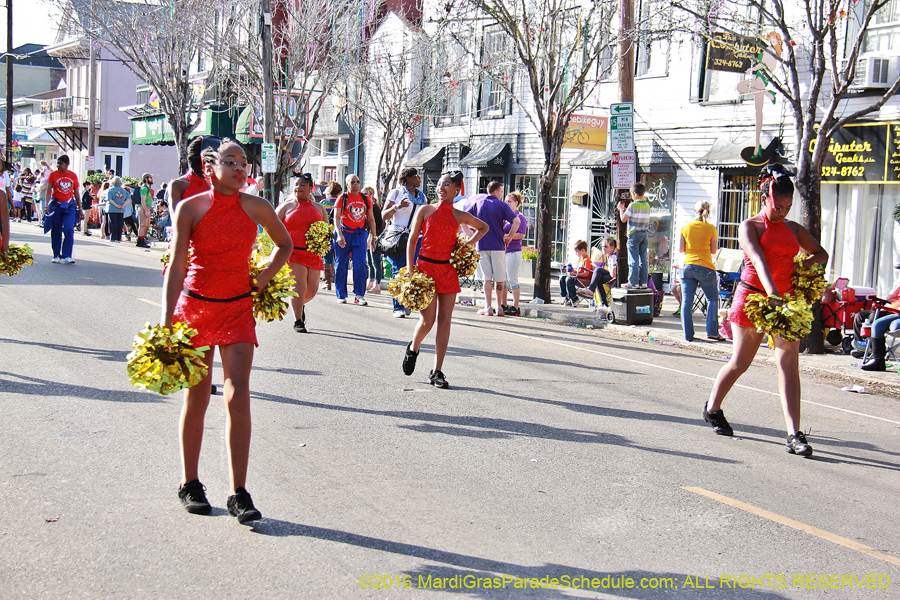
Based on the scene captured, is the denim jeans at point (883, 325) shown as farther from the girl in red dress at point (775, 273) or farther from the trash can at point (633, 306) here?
the girl in red dress at point (775, 273)

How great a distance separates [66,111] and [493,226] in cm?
4809

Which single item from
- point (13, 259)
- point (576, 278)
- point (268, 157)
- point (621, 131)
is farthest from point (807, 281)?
point (268, 157)

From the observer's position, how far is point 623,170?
15.3 meters

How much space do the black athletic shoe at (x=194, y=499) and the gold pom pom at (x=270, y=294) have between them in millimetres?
951

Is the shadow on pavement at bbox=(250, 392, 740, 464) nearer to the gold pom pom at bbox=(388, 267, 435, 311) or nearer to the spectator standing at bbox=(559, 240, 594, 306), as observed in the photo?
the gold pom pom at bbox=(388, 267, 435, 311)

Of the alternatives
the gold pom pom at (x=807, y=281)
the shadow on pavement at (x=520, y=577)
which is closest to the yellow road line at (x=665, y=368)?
the gold pom pom at (x=807, y=281)

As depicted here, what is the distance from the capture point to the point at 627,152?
49.9 ft

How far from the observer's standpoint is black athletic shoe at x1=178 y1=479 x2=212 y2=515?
482 cm

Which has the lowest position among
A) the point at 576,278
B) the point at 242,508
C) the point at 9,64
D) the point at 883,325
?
the point at 242,508

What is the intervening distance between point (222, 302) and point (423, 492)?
63.3 inches

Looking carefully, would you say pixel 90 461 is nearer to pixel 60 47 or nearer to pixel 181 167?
pixel 181 167

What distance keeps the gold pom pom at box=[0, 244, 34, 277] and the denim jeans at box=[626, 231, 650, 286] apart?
375 inches

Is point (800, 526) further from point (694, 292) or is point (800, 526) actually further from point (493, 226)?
point (493, 226)

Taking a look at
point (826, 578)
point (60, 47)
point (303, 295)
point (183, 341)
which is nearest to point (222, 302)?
point (183, 341)
